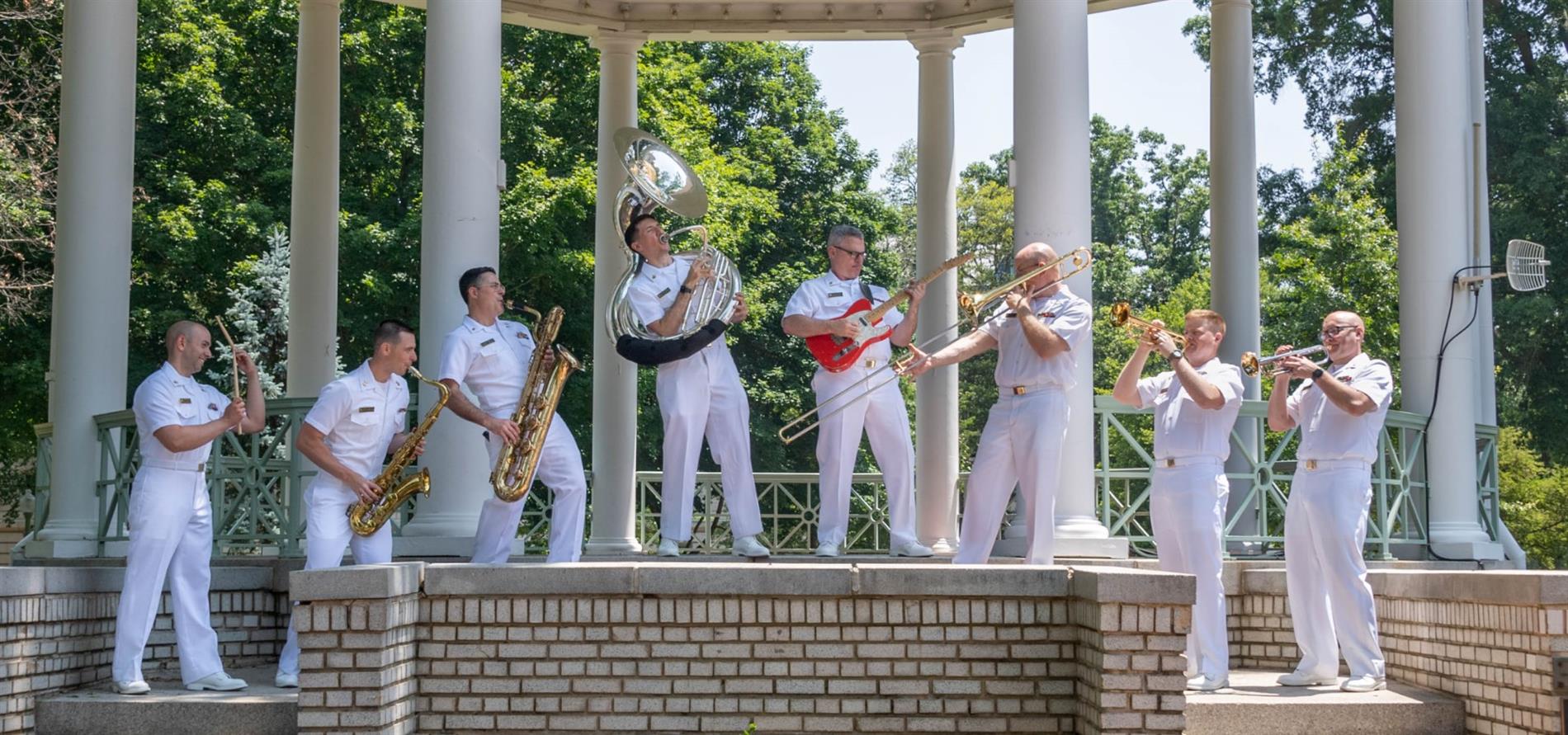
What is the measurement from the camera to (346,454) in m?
10.2

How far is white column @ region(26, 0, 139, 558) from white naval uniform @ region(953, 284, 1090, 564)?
642 cm

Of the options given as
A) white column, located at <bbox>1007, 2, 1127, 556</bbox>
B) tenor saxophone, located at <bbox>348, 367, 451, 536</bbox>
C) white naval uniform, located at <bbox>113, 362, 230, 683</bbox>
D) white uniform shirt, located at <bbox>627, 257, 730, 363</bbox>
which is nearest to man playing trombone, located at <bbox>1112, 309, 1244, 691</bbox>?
white column, located at <bbox>1007, 2, 1127, 556</bbox>

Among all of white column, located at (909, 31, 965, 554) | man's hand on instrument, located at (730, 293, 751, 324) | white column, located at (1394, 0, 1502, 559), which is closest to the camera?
man's hand on instrument, located at (730, 293, 751, 324)

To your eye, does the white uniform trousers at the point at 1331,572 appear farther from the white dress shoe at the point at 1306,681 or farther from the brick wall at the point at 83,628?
the brick wall at the point at 83,628

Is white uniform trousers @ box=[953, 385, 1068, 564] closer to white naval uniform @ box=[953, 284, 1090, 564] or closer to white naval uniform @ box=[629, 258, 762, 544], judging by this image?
white naval uniform @ box=[953, 284, 1090, 564]

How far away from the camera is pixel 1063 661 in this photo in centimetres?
922

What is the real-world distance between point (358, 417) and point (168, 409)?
1.02 m

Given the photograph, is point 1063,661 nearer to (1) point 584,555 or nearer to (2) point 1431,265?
(2) point 1431,265

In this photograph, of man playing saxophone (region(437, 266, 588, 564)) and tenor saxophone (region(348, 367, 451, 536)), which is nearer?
tenor saxophone (region(348, 367, 451, 536))

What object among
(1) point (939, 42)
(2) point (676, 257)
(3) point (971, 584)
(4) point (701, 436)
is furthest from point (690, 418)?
(1) point (939, 42)

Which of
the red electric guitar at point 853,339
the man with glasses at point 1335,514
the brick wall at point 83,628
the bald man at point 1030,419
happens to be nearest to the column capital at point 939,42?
the red electric guitar at point 853,339

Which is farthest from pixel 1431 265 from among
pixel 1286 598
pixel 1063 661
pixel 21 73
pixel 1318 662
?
pixel 21 73

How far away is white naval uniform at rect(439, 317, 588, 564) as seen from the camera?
1066 cm

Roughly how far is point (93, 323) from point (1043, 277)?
6.86 m
